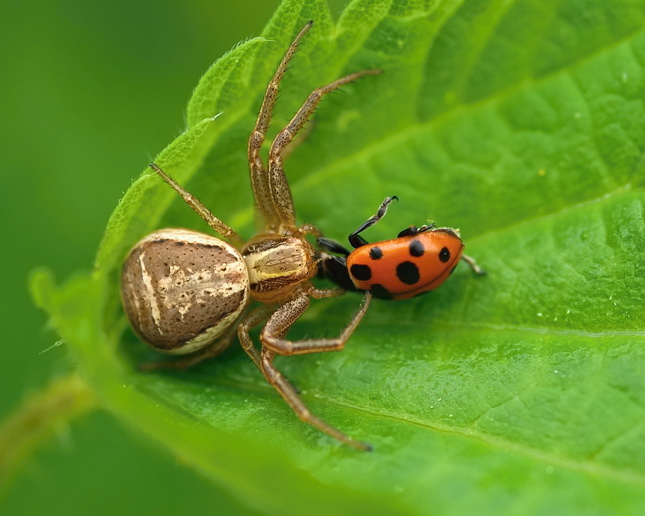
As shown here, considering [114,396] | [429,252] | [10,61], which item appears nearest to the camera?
[114,396]

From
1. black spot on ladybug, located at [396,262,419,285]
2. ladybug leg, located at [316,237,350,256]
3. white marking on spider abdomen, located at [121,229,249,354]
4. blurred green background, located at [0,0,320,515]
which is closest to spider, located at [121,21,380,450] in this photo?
white marking on spider abdomen, located at [121,229,249,354]

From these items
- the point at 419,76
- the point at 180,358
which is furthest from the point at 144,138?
the point at 419,76

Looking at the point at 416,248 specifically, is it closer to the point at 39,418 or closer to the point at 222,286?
the point at 222,286

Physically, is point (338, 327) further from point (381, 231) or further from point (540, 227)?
point (540, 227)

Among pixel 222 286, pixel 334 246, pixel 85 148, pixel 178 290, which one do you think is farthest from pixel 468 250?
pixel 85 148

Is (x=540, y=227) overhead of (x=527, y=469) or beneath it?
overhead

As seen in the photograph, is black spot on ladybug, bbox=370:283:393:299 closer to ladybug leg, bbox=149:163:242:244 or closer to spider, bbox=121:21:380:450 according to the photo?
spider, bbox=121:21:380:450
